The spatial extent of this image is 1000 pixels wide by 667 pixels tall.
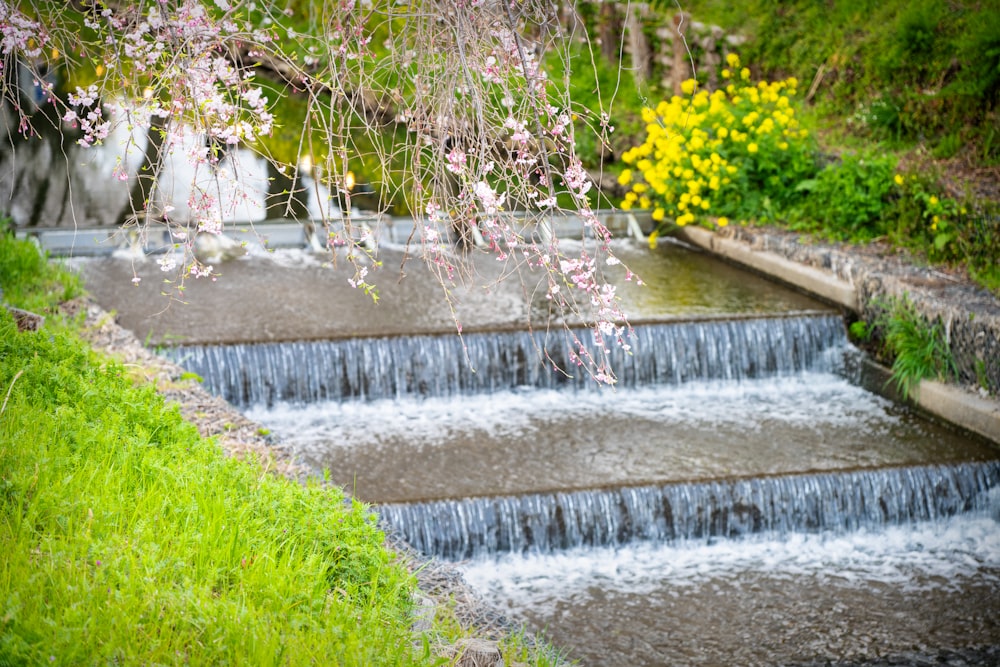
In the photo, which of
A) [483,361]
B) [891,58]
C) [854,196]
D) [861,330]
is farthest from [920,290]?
[891,58]

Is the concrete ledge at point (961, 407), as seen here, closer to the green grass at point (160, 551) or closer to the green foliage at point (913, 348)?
the green foliage at point (913, 348)

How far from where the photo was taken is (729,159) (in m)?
9.29

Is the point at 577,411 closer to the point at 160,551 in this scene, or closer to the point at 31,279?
the point at 31,279

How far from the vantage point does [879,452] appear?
5797mm

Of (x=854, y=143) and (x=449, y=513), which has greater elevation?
(x=854, y=143)

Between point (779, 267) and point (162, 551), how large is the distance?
6184 millimetres

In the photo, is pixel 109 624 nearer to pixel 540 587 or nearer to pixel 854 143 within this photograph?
pixel 540 587

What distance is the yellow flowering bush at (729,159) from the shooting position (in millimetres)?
8992

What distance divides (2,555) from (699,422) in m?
4.24

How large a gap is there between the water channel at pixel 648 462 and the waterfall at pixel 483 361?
0.04 feet

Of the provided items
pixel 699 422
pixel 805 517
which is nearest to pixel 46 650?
pixel 805 517

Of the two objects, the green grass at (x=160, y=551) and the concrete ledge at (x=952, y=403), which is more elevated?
the green grass at (x=160, y=551)

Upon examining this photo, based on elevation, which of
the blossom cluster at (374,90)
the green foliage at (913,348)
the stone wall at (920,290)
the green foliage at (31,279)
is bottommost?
the green foliage at (913,348)

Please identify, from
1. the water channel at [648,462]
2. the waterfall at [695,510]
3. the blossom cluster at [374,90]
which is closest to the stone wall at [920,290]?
the water channel at [648,462]
